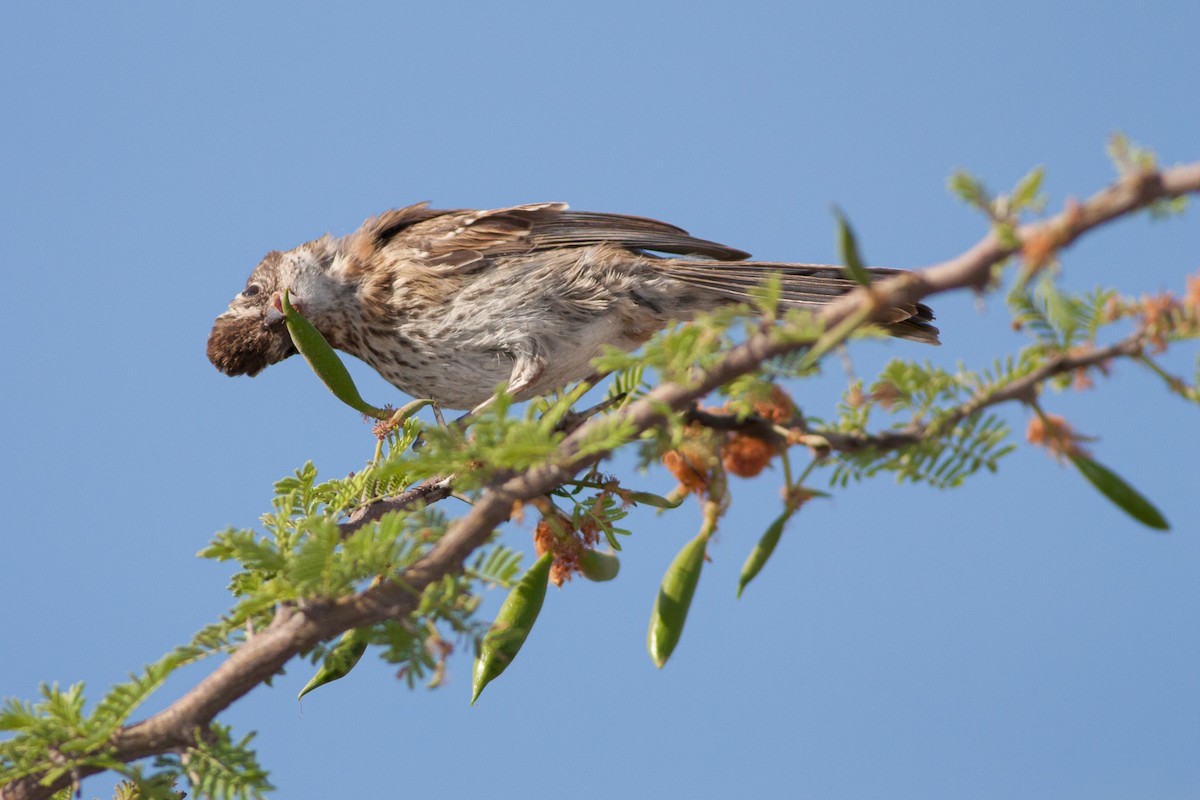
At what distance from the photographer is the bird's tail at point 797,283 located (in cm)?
292

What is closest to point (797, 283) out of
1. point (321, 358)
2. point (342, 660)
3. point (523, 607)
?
point (321, 358)

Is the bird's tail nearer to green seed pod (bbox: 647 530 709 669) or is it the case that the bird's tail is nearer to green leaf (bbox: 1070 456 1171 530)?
green seed pod (bbox: 647 530 709 669)

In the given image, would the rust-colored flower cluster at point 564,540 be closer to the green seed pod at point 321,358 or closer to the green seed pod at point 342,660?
the green seed pod at point 342,660

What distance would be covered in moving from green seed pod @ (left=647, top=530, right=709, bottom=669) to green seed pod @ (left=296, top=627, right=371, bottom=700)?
0.46m

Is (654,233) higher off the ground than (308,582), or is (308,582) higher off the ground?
(654,233)

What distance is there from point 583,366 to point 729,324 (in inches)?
98.6

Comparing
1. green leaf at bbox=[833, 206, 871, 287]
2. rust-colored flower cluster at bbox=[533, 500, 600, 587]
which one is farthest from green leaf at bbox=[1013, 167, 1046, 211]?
rust-colored flower cluster at bbox=[533, 500, 600, 587]

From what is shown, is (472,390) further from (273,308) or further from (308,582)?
(308,582)

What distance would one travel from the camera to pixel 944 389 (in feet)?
5.00

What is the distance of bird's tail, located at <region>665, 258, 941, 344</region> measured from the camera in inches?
115

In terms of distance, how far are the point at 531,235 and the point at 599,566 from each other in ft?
7.38

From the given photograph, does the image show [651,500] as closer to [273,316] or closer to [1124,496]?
[1124,496]

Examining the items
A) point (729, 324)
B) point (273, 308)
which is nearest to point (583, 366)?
point (273, 308)

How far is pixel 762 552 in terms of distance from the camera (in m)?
1.56
